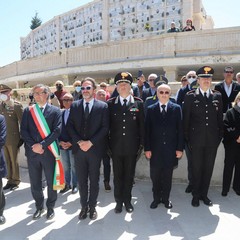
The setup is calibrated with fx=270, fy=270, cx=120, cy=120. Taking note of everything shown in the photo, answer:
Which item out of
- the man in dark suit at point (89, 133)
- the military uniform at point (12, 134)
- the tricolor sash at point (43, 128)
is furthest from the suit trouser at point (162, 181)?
the military uniform at point (12, 134)

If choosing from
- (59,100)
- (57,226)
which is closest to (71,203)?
(57,226)

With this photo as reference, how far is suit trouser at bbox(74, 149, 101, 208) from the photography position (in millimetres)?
3889

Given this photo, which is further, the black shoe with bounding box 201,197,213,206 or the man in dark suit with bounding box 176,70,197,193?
the man in dark suit with bounding box 176,70,197,193

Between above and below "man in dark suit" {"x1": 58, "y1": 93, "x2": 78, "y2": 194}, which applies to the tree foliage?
above

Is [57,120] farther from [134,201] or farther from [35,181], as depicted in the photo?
Result: [134,201]

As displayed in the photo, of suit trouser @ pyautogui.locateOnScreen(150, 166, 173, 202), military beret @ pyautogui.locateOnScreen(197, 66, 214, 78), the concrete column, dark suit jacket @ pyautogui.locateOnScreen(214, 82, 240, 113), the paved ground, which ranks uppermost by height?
the concrete column

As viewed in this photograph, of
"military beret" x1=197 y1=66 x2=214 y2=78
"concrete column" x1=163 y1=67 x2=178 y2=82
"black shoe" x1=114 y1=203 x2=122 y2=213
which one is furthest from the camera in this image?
"concrete column" x1=163 y1=67 x2=178 y2=82

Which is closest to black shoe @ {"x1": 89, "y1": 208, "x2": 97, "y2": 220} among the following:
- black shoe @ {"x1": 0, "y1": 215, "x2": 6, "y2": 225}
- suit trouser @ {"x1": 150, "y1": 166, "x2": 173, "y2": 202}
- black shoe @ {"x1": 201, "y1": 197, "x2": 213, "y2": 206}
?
suit trouser @ {"x1": 150, "y1": 166, "x2": 173, "y2": 202}

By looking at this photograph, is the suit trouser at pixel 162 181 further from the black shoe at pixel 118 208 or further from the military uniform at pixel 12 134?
the military uniform at pixel 12 134

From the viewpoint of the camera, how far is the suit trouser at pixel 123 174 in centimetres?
416

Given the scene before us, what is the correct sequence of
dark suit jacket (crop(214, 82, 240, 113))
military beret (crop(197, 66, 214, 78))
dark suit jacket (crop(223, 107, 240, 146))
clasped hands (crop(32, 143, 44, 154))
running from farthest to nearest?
1. dark suit jacket (crop(214, 82, 240, 113))
2. dark suit jacket (crop(223, 107, 240, 146))
3. military beret (crop(197, 66, 214, 78))
4. clasped hands (crop(32, 143, 44, 154))

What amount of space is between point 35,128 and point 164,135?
1.94m

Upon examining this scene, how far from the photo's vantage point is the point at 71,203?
4.59 m

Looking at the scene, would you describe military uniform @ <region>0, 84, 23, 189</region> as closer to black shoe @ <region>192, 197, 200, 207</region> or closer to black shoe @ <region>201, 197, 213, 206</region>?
black shoe @ <region>192, 197, 200, 207</region>
